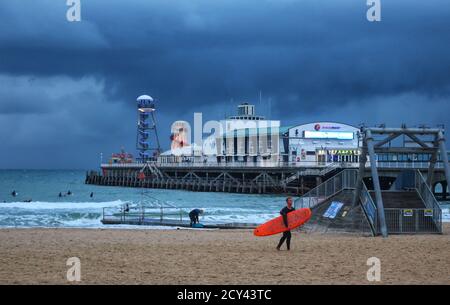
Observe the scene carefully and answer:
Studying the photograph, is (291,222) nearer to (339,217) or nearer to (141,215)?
(339,217)

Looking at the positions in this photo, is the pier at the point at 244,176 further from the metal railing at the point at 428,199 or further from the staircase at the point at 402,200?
the staircase at the point at 402,200

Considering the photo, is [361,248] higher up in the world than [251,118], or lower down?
lower down

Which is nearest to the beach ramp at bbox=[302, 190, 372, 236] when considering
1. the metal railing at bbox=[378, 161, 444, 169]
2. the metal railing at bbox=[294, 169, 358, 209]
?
the metal railing at bbox=[294, 169, 358, 209]

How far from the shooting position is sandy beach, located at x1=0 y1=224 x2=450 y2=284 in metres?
14.1

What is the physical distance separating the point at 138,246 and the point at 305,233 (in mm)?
7498

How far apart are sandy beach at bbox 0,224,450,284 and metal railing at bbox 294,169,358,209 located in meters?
4.09

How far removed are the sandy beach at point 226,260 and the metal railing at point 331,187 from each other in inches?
161
